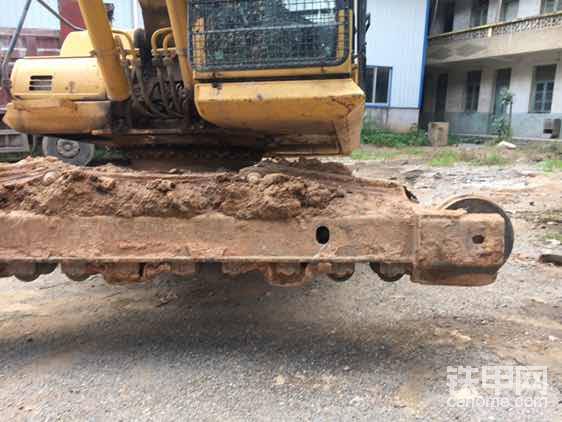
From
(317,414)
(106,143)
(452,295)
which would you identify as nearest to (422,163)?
(452,295)

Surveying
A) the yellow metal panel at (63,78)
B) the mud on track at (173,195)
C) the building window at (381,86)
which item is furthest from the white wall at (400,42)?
the mud on track at (173,195)

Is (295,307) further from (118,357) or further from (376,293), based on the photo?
(118,357)

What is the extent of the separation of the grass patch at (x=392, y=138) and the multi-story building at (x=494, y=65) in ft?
10.2

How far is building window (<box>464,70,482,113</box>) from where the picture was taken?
904 inches

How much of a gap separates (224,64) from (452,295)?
2.37 metres

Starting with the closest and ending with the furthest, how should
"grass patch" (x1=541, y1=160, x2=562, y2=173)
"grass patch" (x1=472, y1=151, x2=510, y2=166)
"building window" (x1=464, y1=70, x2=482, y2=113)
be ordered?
1. "grass patch" (x1=541, y1=160, x2=562, y2=173)
2. "grass patch" (x1=472, y1=151, x2=510, y2=166)
3. "building window" (x1=464, y1=70, x2=482, y2=113)

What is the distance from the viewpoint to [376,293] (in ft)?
12.5

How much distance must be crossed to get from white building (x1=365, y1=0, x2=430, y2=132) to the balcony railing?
207 cm

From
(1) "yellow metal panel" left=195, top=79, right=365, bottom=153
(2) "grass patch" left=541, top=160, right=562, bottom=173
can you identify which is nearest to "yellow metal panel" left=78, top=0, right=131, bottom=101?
(1) "yellow metal panel" left=195, top=79, right=365, bottom=153

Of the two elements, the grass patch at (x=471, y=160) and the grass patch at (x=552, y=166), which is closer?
the grass patch at (x=552, y=166)

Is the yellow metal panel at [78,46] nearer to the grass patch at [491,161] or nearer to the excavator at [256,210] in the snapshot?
the excavator at [256,210]

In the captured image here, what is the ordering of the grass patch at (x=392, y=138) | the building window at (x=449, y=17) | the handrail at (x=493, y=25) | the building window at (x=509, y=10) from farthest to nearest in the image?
the building window at (x=449, y=17) < the building window at (x=509, y=10) < the grass patch at (x=392, y=138) < the handrail at (x=493, y=25)

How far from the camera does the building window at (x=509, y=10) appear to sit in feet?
68.2

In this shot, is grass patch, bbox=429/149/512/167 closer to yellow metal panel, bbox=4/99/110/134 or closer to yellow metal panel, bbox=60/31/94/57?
yellow metal panel, bbox=60/31/94/57
